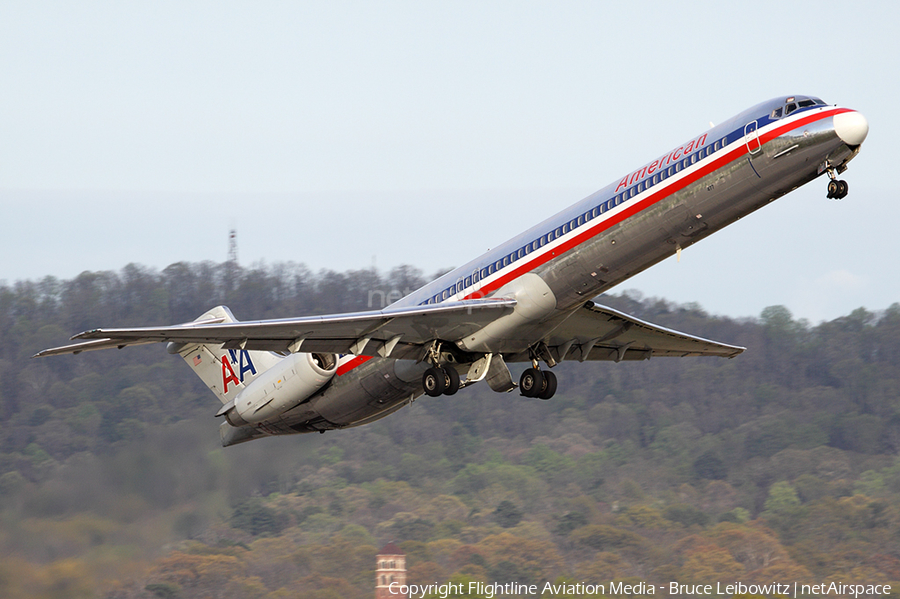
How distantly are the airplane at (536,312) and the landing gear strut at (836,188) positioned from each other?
0.03 metres

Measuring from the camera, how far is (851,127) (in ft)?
80.2

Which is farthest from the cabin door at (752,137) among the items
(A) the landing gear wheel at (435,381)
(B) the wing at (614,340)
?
(A) the landing gear wheel at (435,381)

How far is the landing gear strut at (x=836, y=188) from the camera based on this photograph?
24828 millimetres

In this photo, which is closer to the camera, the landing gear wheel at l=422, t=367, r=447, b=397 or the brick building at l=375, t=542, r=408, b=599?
the landing gear wheel at l=422, t=367, r=447, b=397

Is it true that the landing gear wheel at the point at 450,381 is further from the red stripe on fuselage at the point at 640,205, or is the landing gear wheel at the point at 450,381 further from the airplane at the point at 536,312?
the red stripe on fuselage at the point at 640,205

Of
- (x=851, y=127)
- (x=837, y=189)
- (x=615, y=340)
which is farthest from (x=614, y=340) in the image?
(x=851, y=127)

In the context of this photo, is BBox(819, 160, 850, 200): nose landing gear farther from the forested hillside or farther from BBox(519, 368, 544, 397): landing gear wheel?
the forested hillside

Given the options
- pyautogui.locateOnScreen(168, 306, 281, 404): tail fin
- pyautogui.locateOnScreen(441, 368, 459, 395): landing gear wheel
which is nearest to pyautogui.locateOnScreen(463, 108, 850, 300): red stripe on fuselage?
pyautogui.locateOnScreen(441, 368, 459, 395): landing gear wheel

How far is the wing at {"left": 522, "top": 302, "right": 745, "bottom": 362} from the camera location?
3256 centimetres

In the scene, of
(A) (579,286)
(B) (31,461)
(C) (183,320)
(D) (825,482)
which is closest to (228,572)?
(B) (31,461)

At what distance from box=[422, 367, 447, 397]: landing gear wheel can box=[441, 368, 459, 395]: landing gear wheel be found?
0.06m

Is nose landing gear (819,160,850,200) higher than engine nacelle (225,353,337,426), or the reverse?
nose landing gear (819,160,850,200)

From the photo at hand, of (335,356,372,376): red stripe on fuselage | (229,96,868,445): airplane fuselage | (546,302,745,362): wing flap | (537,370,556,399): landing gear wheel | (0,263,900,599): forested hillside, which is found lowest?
(0,263,900,599): forested hillside

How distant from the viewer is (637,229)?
89.2 feet
